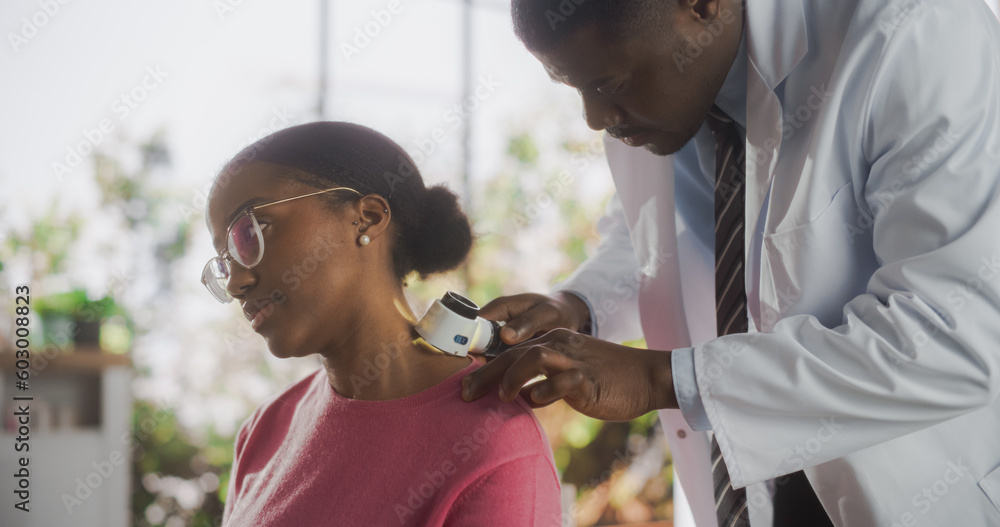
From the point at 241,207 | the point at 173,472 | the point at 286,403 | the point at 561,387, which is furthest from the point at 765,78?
the point at 173,472

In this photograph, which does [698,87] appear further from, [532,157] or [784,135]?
[532,157]

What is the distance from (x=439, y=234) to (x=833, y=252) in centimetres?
70

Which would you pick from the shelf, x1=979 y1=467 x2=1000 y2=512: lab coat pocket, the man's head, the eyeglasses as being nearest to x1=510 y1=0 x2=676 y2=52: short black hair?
the man's head

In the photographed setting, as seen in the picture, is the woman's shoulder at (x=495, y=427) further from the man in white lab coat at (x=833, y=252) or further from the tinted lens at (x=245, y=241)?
the tinted lens at (x=245, y=241)

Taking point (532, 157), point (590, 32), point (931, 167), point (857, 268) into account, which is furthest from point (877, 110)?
point (532, 157)

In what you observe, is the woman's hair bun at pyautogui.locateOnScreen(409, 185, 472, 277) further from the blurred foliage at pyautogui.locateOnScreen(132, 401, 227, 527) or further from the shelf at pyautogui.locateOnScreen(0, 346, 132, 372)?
→ the blurred foliage at pyautogui.locateOnScreen(132, 401, 227, 527)

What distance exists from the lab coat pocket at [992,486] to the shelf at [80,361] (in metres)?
3.01

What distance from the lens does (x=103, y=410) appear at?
307cm

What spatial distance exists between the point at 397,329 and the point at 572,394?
1.24 feet

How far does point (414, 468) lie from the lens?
1.11 metres

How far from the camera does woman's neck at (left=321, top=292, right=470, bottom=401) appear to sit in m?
1.23

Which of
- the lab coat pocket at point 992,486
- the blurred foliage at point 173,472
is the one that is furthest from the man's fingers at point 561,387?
the blurred foliage at point 173,472

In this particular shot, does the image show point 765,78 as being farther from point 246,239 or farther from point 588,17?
point 246,239

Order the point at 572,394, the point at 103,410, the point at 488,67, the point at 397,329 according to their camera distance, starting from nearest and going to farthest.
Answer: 1. the point at 572,394
2. the point at 397,329
3. the point at 103,410
4. the point at 488,67
